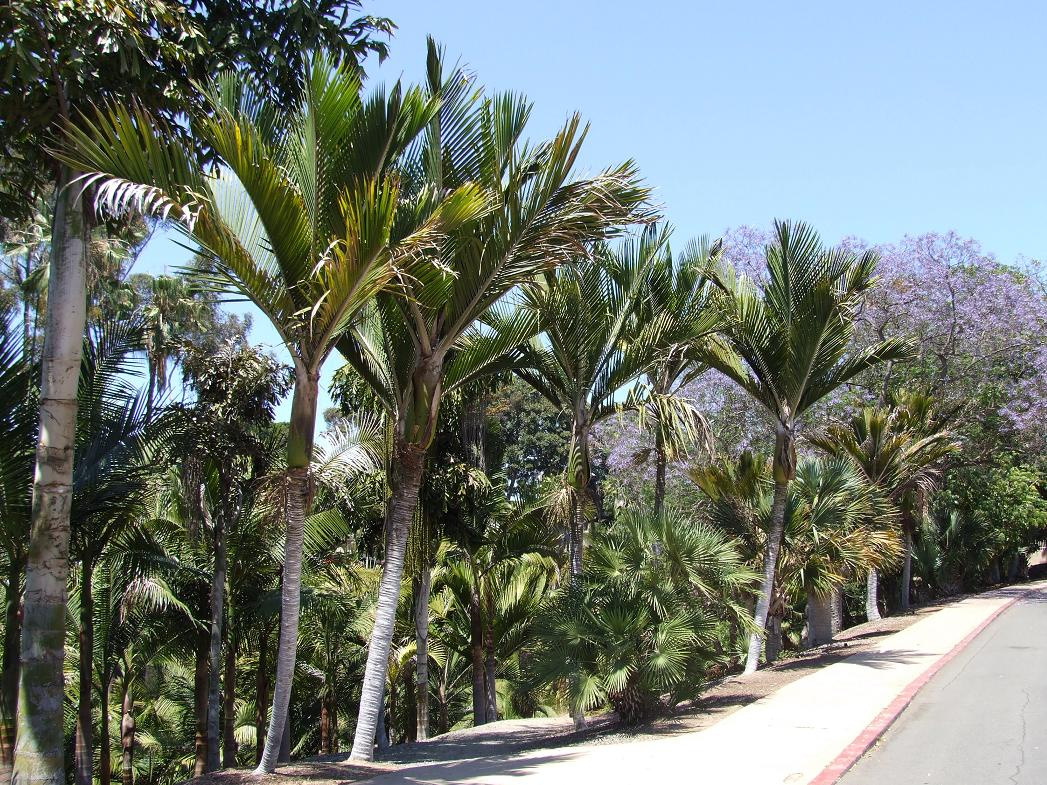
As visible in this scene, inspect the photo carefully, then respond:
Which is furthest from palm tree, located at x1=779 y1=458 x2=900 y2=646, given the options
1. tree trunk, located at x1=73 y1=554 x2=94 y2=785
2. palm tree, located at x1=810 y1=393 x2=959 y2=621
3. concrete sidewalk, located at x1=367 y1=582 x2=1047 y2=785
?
tree trunk, located at x1=73 y1=554 x2=94 y2=785

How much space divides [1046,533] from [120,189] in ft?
135

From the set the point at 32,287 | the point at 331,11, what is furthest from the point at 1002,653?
the point at 32,287

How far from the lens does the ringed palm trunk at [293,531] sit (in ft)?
26.7

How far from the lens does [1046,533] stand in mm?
38000

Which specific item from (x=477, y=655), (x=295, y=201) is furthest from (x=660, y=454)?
(x=295, y=201)

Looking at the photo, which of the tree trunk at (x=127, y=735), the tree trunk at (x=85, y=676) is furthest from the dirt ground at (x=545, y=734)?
the tree trunk at (x=127, y=735)

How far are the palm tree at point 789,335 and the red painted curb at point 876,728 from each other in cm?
232

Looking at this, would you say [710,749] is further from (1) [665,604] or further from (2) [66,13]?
(2) [66,13]

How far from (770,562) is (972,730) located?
4.99 metres

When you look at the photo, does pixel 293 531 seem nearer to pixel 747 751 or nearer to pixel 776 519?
pixel 747 751

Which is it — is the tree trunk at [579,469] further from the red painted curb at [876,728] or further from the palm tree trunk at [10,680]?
the palm tree trunk at [10,680]

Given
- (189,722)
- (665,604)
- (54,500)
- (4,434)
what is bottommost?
(189,722)

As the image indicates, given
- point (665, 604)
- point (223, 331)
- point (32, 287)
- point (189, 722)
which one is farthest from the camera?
point (223, 331)

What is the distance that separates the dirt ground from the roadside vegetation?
0.37 meters
